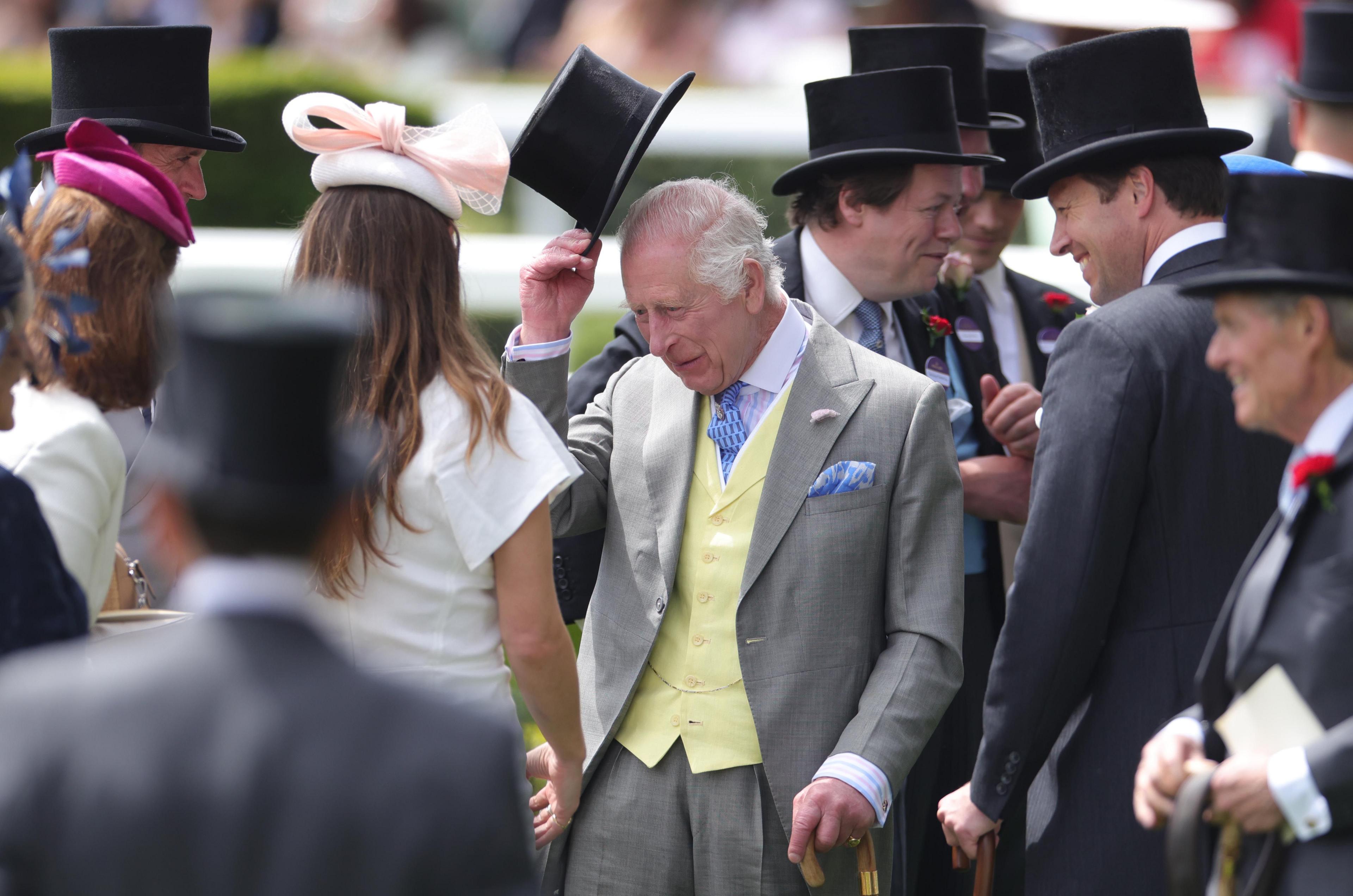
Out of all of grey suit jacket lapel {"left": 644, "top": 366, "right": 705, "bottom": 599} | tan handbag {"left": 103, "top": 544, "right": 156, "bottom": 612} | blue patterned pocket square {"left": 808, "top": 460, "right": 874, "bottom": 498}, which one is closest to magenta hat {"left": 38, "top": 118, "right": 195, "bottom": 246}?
tan handbag {"left": 103, "top": 544, "right": 156, "bottom": 612}

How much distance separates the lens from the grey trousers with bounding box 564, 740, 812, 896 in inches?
122

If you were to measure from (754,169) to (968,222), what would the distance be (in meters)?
5.13

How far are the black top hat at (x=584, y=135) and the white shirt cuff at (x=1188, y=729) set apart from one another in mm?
1612

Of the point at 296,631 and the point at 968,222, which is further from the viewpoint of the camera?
the point at 968,222

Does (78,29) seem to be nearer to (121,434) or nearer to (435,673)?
(121,434)

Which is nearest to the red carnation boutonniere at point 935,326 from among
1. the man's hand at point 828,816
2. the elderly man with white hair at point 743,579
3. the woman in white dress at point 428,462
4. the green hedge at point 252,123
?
the elderly man with white hair at point 743,579

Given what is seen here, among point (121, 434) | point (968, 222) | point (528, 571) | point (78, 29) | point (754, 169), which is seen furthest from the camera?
point (754, 169)

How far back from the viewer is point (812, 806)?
9.72 ft

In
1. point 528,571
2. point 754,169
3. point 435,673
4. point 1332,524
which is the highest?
point 1332,524

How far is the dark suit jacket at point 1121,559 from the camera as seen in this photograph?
288 centimetres

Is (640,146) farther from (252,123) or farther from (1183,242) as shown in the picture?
(252,123)

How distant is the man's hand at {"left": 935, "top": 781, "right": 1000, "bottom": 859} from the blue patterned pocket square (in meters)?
0.67

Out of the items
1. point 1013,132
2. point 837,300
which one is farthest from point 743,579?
point 1013,132

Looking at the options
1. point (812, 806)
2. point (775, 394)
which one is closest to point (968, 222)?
point (775, 394)
